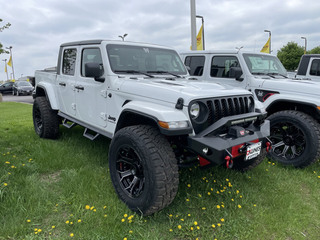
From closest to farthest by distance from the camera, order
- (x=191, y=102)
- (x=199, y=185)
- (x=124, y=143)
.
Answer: (x=191, y=102) < (x=124, y=143) < (x=199, y=185)

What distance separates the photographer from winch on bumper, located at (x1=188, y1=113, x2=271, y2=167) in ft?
8.07

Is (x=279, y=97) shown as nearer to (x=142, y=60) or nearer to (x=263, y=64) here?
(x=263, y=64)

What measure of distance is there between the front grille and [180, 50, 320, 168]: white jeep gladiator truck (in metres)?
0.47

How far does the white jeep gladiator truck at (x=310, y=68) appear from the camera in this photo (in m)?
6.51

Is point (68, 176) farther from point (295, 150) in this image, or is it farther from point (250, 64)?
point (250, 64)

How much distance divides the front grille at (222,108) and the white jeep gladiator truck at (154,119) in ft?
0.03

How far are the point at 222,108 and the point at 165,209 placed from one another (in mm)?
1286

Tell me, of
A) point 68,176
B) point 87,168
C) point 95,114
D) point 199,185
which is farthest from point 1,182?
point 199,185

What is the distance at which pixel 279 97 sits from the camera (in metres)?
4.34

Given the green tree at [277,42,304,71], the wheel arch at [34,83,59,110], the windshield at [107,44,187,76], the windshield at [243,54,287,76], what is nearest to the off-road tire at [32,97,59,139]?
the wheel arch at [34,83,59,110]

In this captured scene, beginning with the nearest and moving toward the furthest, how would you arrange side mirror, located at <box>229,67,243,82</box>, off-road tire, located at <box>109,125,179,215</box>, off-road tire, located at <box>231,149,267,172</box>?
1. off-road tire, located at <box>109,125,179,215</box>
2. off-road tire, located at <box>231,149,267,172</box>
3. side mirror, located at <box>229,67,243,82</box>

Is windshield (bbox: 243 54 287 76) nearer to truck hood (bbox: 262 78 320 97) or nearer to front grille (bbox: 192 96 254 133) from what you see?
truck hood (bbox: 262 78 320 97)

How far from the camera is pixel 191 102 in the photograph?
8.50ft

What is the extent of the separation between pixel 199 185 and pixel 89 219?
1.45 metres
